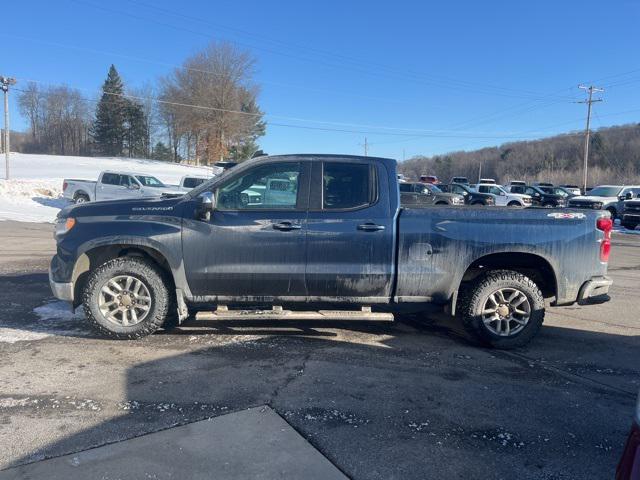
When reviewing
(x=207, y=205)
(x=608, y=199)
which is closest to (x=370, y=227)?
(x=207, y=205)

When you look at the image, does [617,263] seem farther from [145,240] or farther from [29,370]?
[29,370]

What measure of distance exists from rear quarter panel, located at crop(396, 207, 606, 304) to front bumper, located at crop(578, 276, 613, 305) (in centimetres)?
17

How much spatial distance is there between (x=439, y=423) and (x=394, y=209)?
7.04 feet

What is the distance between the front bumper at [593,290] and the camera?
4.99m

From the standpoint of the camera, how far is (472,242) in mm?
4836

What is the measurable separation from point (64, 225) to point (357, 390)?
3.30 m

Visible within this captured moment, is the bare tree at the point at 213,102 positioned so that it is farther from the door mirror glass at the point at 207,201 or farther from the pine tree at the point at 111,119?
the door mirror glass at the point at 207,201

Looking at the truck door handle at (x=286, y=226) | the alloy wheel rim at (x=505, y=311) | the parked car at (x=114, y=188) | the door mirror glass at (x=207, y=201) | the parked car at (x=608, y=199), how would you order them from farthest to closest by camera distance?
the parked car at (x=608, y=199), the parked car at (x=114, y=188), the alloy wheel rim at (x=505, y=311), the truck door handle at (x=286, y=226), the door mirror glass at (x=207, y=201)

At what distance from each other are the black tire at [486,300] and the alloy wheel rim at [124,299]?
324 cm

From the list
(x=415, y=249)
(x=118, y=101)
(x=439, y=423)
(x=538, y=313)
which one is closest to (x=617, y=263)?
(x=538, y=313)

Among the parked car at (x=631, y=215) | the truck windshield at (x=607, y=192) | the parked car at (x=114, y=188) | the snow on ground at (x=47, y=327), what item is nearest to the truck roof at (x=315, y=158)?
the snow on ground at (x=47, y=327)

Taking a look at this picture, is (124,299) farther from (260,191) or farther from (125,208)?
(260,191)

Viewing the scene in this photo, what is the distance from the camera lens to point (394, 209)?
192 inches

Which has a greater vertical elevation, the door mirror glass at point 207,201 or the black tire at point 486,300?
the door mirror glass at point 207,201
